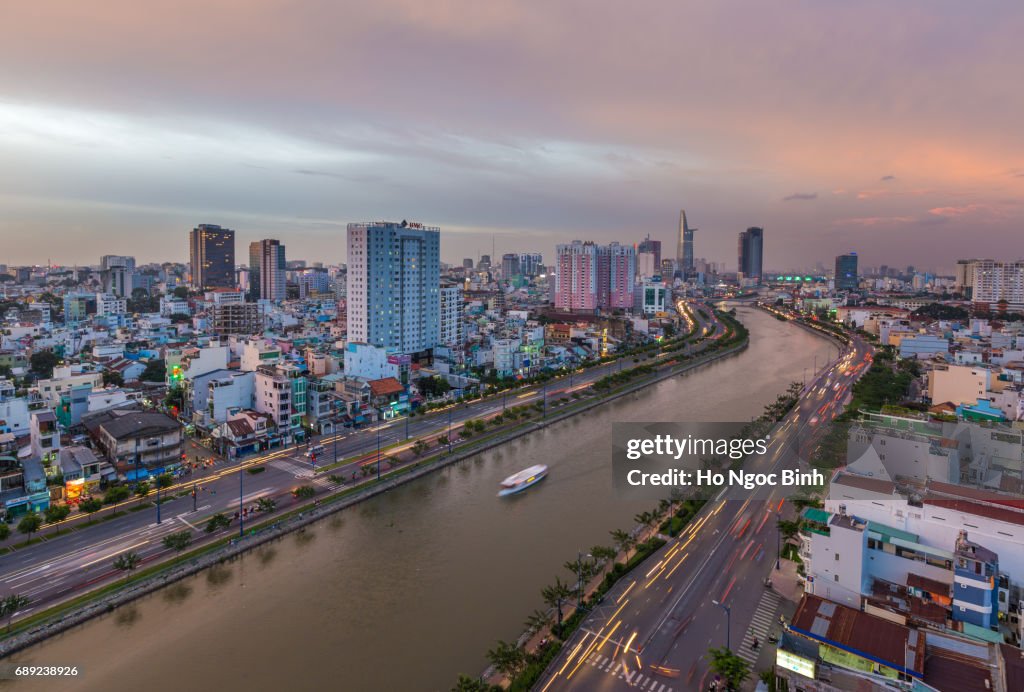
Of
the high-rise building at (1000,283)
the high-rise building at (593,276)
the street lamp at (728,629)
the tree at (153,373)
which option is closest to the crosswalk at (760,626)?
the street lamp at (728,629)

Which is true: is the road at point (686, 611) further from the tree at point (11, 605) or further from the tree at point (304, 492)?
the tree at point (11, 605)

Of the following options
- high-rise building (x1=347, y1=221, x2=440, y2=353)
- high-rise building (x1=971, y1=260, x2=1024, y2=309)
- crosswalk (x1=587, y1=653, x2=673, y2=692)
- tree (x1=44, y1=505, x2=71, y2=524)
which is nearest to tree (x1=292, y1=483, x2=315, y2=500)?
tree (x1=44, y1=505, x2=71, y2=524)

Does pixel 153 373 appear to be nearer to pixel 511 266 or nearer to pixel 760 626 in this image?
pixel 760 626

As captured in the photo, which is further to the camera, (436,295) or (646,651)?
(436,295)

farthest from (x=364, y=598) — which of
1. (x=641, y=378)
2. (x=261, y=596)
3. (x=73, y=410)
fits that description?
(x=641, y=378)

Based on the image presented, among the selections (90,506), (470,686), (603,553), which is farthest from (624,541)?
(90,506)

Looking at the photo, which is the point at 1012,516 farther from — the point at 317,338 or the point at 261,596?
the point at 317,338
